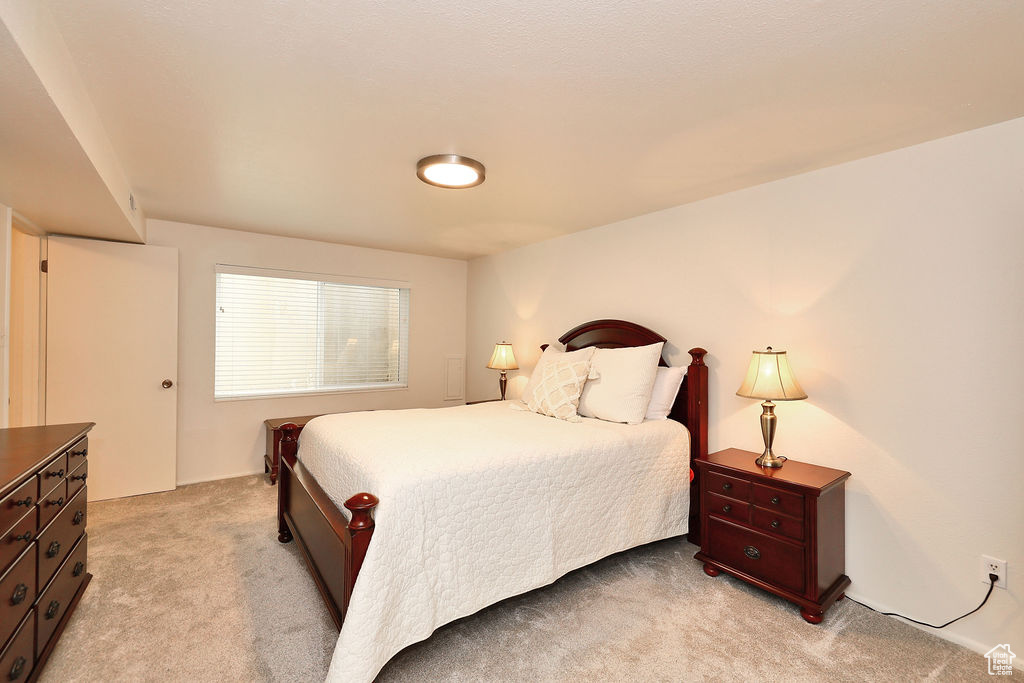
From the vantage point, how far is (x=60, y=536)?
186 centimetres

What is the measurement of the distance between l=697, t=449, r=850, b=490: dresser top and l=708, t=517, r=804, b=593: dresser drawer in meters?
0.31

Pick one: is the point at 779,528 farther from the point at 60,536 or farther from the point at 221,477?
the point at 221,477

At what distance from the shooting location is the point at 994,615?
1.91 meters

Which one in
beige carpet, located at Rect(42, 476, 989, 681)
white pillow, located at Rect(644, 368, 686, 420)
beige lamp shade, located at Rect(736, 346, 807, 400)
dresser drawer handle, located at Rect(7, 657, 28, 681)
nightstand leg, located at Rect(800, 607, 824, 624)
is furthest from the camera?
white pillow, located at Rect(644, 368, 686, 420)

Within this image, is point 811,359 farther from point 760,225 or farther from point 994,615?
point 994,615

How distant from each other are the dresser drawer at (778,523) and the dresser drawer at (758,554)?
0.05 m

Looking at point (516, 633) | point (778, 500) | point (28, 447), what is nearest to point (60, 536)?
point (28, 447)

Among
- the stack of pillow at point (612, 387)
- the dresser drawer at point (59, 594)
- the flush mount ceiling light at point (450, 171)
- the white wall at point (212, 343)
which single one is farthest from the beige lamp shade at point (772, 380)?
the white wall at point (212, 343)

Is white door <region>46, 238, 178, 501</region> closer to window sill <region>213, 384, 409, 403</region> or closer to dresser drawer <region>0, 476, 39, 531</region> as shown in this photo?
window sill <region>213, 384, 409, 403</region>

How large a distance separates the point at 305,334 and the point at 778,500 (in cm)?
413

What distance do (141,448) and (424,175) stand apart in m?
→ 3.17

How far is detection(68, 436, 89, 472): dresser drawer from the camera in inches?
77.5

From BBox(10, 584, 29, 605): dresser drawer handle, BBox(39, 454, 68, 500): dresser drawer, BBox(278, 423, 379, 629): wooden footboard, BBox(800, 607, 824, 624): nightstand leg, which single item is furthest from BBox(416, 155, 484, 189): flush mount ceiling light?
BBox(800, 607, 824, 624): nightstand leg

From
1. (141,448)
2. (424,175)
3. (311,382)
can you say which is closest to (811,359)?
(424,175)
